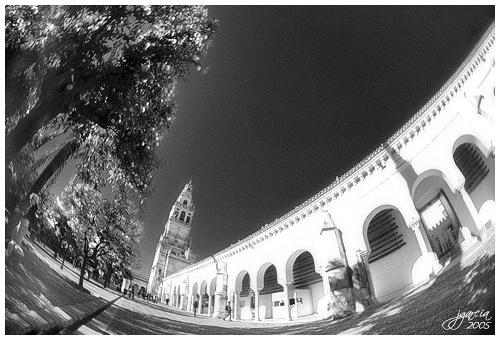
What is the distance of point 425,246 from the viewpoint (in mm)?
4934

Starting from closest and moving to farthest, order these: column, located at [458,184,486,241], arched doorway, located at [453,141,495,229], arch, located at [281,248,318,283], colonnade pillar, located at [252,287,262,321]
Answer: column, located at [458,184,486,241] < arched doorway, located at [453,141,495,229] < colonnade pillar, located at [252,287,262,321] < arch, located at [281,248,318,283]

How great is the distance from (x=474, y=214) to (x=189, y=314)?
5758mm

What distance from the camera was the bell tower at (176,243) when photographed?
209 inches

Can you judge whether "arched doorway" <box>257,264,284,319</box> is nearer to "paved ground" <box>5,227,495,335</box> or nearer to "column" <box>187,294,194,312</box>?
"paved ground" <box>5,227,495,335</box>

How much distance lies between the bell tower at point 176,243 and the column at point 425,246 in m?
4.45

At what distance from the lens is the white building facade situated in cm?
496

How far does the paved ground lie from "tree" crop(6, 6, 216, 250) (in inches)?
53.6

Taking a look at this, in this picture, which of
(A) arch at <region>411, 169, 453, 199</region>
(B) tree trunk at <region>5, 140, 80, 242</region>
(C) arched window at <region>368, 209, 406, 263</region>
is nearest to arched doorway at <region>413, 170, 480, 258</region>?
(A) arch at <region>411, 169, 453, 199</region>

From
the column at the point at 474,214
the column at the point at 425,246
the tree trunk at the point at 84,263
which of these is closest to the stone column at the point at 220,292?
the tree trunk at the point at 84,263

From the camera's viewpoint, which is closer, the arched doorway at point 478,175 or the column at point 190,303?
the arched doorway at point 478,175

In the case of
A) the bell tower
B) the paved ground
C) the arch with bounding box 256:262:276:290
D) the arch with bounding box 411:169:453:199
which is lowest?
the paved ground

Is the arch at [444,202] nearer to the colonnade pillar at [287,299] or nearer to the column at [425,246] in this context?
the column at [425,246]
